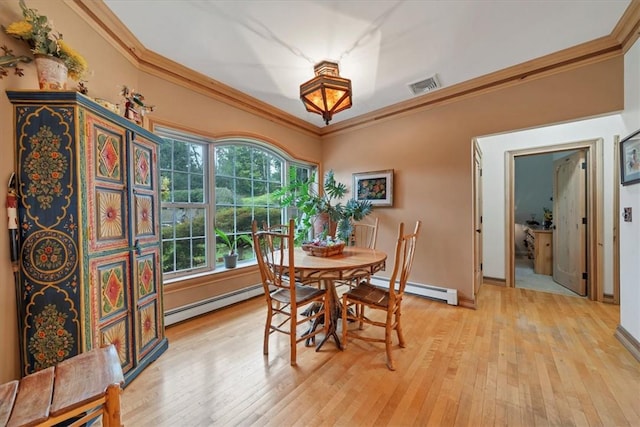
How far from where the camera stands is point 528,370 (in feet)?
5.85

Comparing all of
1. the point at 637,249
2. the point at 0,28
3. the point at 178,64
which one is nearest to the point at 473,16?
the point at 637,249

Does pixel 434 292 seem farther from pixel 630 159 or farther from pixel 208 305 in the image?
pixel 208 305

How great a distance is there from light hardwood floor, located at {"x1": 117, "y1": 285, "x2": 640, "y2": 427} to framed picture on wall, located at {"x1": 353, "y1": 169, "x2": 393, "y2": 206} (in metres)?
1.79

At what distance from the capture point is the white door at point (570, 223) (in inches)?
129

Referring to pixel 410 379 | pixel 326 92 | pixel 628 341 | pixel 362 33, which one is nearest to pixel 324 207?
pixel 326 92

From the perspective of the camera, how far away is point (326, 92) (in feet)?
6.51

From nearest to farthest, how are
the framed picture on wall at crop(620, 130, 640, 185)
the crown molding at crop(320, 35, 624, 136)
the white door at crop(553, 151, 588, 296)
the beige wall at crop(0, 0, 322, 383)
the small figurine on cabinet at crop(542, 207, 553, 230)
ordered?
the beige wall at crop(0, 0, 322, 383), the framed picture on wall at crop(620, 130, 640, 185), the crown molding at crop(320, 35, 624, 136), the white door at crop(553, 151, 588, 296), the small figurine on cabinet at crop(542, 207, 553, 230)

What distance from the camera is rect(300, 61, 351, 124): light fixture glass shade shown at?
1.92 m

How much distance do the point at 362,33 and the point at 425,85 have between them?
4.09 ft

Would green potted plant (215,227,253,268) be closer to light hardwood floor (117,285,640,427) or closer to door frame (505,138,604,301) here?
light hardwood floor (117,285,640,427)

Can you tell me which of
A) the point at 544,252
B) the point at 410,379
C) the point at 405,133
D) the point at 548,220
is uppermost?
the point at 405,133

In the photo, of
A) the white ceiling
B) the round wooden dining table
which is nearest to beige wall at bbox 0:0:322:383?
the white ceiling

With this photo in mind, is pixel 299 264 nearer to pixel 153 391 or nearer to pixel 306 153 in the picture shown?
pixel 153 391

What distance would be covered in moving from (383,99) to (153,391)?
Answer: 3795 mm
